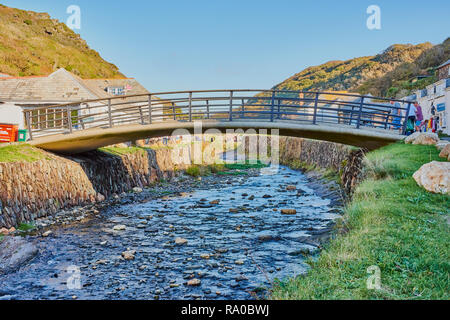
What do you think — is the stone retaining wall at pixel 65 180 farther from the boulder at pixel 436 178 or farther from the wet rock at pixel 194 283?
the boulder at pixel 436 178

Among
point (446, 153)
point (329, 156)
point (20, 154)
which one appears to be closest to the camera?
point (446, 153)

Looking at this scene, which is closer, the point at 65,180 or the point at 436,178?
the point at 436,178

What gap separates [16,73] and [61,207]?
190 feet

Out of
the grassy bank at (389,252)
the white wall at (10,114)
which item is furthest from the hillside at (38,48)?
the grassy bank at (389,252)

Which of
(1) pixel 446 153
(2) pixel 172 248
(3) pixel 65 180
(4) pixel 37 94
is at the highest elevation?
(4) pixel 37 94

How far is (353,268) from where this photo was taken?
611cm

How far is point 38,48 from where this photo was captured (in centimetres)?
8775

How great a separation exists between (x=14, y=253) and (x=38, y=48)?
91876mm

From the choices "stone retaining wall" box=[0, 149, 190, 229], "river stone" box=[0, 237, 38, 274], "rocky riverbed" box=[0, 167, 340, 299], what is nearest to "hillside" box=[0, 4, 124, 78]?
"stone retaining wall" box=[0, 149, 190, 229]

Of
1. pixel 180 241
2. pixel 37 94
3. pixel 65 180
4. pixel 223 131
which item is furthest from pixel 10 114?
pixel 180 241

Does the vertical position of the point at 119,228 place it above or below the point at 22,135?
below

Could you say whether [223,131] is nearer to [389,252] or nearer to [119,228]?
[119,228]

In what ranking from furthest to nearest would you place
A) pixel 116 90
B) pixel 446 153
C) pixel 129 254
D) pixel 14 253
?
pixel 116 90, pixel 446 153, pixel 129 254, pixel 14 253

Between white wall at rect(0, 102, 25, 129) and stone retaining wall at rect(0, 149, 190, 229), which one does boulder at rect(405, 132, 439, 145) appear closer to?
stone retaining wall at rect(0, 149, 190, 229)
